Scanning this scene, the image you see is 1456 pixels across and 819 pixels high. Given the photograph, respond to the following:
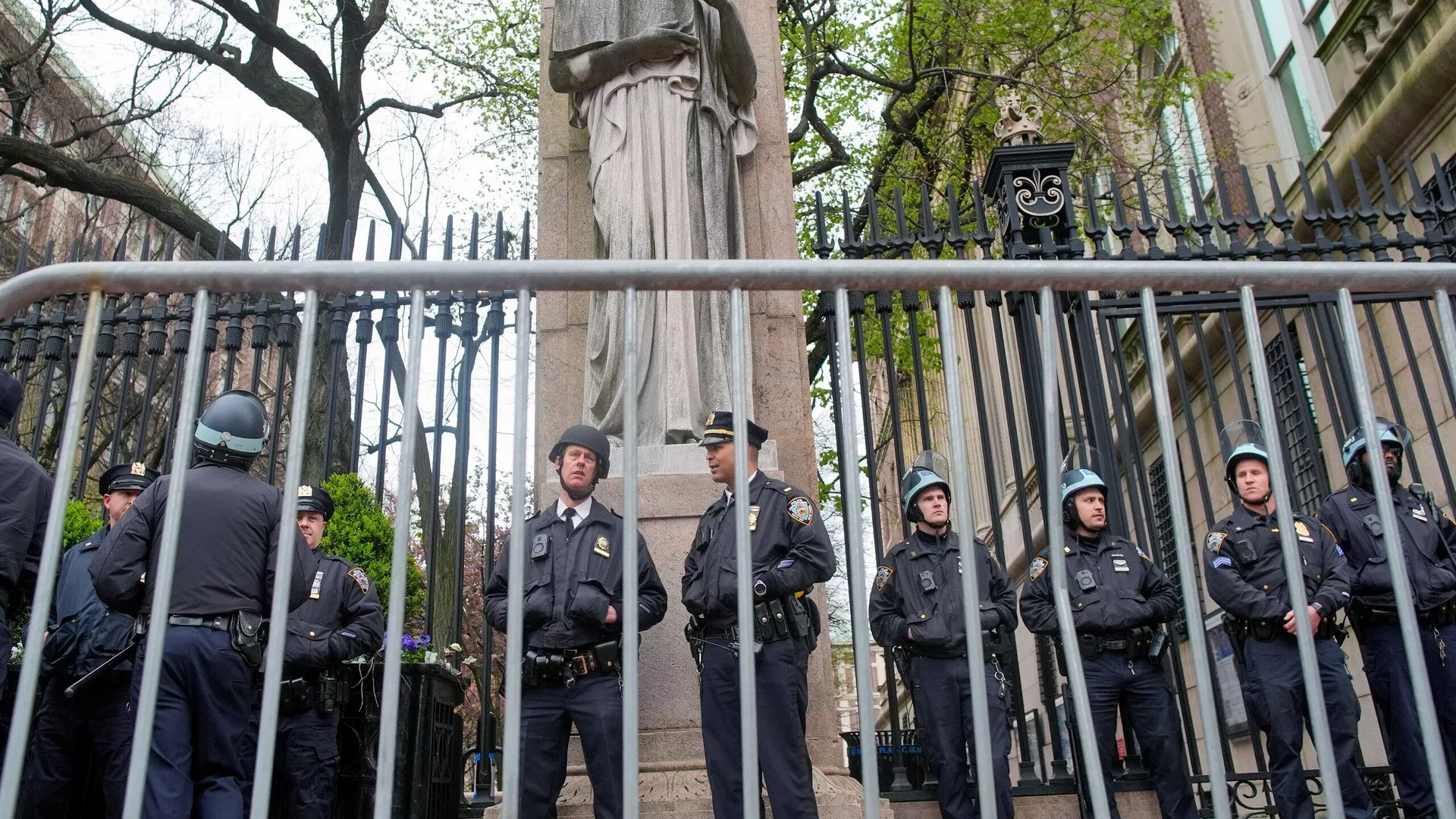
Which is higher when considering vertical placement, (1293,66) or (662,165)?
(1293,66)

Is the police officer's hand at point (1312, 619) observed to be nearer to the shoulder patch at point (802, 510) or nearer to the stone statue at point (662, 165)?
the shoulder patch at point (802, 510)

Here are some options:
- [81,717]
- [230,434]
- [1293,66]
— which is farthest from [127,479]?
[1293,66]

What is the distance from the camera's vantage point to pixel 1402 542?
5070mm

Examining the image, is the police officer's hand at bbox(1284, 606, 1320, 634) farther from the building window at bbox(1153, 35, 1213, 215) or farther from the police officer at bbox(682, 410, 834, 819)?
the building window at bbox(1153, 35, 1213, 215)

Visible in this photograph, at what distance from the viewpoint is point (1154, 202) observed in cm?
1566

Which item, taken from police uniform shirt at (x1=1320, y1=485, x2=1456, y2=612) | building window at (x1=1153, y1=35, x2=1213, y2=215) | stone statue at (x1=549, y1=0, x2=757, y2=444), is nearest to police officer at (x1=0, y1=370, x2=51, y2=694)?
stone statue at (x1=549, y1=0, x2=757, y2=444)

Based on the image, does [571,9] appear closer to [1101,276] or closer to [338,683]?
[338,683]

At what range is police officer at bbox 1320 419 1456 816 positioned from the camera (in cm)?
493

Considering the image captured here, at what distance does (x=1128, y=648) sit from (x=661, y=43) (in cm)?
383

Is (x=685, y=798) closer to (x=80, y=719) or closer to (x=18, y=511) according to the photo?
(x=80, y=719)

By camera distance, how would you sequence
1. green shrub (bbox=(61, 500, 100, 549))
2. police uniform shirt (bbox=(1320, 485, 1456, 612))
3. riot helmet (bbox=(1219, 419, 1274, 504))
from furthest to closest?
green shrub (bbox=(61, 500, 100, 549)) < riot helmet (bbox=(1219, 419, 1274, 504)) < police uniform shirt (bbox=(1320, 485, 1456, 612))

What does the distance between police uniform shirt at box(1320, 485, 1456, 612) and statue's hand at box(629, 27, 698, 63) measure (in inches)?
158

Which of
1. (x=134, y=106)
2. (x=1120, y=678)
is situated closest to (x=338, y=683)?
(x=1120, y=678)

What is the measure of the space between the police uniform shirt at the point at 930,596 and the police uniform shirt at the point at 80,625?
10.2ft
